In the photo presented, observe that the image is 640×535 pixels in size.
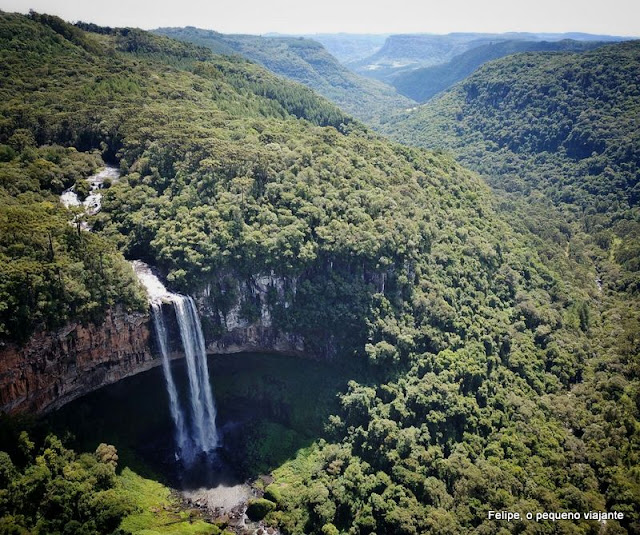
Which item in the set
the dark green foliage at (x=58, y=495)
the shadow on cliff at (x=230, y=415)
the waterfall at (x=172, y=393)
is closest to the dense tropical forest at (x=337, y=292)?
the dark green foliage at (x=58, y=495)

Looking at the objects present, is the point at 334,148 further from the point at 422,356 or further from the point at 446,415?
the point at 446,415

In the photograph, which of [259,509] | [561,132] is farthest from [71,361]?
[561,132]

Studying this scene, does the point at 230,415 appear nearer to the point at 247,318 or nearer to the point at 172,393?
the point at 172,393

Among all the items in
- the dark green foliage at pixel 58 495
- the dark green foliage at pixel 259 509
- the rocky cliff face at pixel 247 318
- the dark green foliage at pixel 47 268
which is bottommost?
the dark green foliage at pixel 259 509

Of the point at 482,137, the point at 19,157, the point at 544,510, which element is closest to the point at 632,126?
the point at 482,137

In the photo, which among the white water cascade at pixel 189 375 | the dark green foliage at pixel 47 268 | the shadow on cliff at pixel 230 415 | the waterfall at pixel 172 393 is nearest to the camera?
Answer: the dark green foliage at pixel 47 268

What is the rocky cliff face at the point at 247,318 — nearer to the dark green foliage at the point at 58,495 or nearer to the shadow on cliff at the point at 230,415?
the shadow on cliff at the point at 230,415
